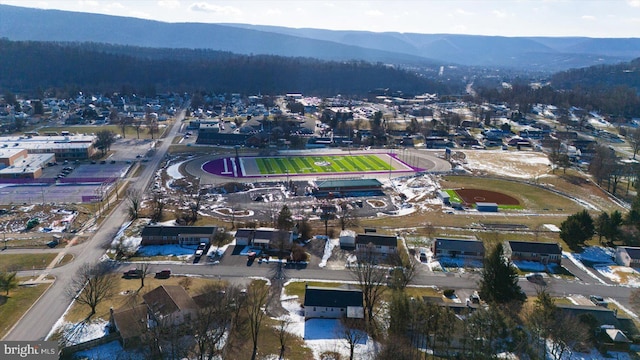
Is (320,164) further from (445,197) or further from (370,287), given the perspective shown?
(370,287)

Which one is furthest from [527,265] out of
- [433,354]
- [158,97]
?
[158,97]

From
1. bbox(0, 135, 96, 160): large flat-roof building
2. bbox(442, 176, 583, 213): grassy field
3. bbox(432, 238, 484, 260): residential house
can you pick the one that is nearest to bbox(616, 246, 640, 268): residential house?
bbox(432, 238, 484, 260): residential house

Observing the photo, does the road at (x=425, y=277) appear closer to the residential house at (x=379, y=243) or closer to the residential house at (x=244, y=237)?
the residential house at (x=379, y=243)

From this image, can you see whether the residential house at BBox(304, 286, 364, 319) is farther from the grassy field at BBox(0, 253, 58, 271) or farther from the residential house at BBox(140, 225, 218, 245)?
the grassy field at BBox(0, 253, 58, 271)

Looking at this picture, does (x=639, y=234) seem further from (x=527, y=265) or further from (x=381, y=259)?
(x=381, y=259)

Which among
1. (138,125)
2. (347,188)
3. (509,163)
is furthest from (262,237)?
(138,125)

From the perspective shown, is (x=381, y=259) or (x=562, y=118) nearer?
(x=381, y=259)

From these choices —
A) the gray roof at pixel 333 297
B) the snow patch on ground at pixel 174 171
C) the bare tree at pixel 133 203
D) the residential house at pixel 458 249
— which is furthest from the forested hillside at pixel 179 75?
the gray roof at pixel 333 297

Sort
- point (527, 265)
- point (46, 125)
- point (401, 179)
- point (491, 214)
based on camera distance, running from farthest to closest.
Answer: point (46, 125)
point (401, 179)
point (491, 214)
point (527, 265)
